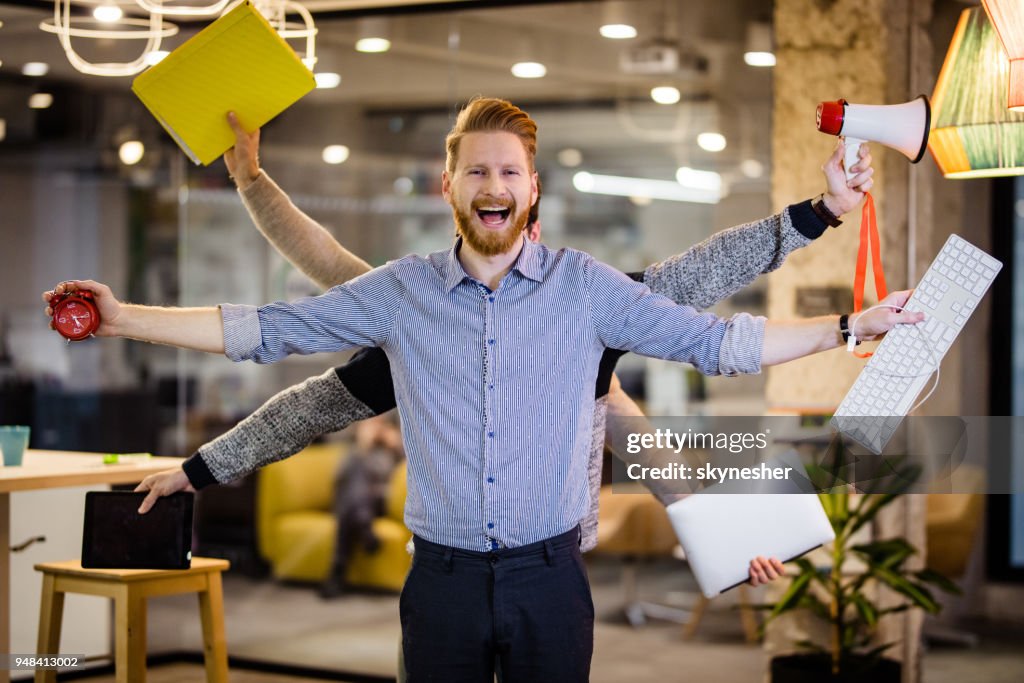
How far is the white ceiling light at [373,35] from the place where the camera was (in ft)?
17.6

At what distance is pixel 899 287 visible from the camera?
451cm

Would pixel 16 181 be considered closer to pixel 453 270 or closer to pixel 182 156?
pixel 182 156

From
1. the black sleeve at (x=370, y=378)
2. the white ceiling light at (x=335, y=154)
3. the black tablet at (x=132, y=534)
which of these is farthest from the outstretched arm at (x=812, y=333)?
the white ceiling light at (x=335, y=154)

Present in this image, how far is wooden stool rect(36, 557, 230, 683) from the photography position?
3.62 m

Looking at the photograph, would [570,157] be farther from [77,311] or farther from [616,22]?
[77,311]

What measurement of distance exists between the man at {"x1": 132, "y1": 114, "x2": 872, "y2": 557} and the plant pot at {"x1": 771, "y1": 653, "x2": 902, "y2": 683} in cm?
165

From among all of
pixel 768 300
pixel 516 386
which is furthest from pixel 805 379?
pixel 516 386

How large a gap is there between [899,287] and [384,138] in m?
2.18

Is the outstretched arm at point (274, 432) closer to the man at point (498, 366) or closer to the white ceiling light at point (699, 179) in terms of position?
the man at point (498, 366)

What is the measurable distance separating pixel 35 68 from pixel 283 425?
11.2 ft

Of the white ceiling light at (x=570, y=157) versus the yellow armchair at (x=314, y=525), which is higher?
the white ceiling light at (x=570, y=157)

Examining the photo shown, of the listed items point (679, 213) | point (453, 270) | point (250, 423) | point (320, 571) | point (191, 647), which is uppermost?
point (679, 213)

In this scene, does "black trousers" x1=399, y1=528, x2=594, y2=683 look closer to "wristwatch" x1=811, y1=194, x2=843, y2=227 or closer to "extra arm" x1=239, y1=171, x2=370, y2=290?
"wristwatch" x1=811, y1=194, x2=843, y2=227

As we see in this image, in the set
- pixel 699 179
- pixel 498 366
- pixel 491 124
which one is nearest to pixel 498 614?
pixel 498 366
